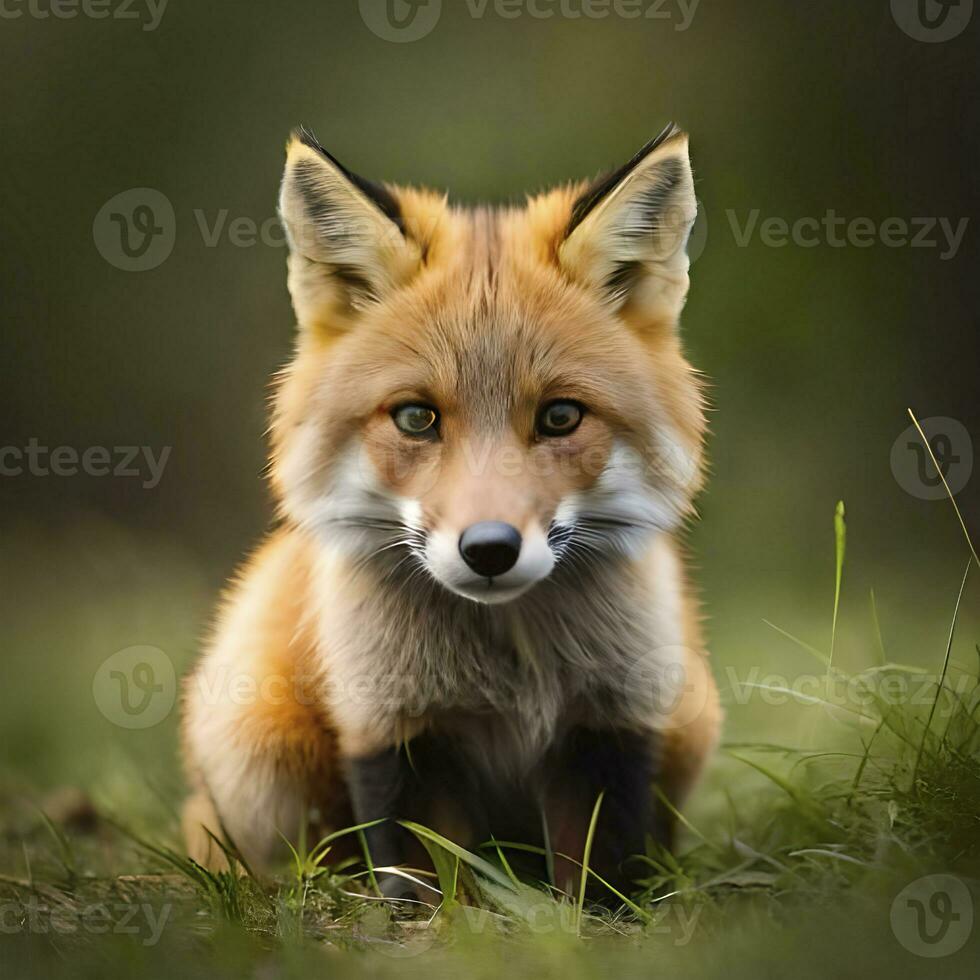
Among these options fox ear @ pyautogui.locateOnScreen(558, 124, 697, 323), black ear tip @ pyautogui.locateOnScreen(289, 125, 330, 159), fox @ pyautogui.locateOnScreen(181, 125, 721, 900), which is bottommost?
fox @ pyautogui.locateOnScreen(181, 125, 721, 900)

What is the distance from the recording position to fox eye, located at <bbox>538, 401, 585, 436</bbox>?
2.05 m

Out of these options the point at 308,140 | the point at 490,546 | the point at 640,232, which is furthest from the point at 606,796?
the point at 308,140

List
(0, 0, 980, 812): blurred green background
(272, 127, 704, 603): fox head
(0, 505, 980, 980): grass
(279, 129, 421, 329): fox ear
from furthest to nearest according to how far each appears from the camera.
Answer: (0, 0, 980, 812): blurred green background < (279, 129, 421, 329): fox ear < (272, 127, 704, 603): fox head < (0, 505, 980, 980): grass

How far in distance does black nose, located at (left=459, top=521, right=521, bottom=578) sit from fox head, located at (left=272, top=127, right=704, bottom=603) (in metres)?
0.02

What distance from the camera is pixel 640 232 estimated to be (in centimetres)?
217

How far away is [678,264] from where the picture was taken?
2.22 metres

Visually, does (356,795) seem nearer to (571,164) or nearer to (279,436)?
(279,436)

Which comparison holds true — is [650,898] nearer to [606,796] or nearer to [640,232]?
[606,796]

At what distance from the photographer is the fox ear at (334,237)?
2107 mm

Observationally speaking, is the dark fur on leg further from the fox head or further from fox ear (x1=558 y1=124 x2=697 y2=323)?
fox ear (x1=558 y1=124 x2=697 y2=323)

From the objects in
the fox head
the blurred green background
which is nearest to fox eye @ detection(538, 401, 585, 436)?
the fox head

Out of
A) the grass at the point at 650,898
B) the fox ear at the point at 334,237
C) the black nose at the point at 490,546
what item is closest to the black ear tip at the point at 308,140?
the fox ear at the point at 334,237

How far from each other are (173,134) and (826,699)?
2.32m

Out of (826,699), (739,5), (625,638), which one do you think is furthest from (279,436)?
(739,5)
